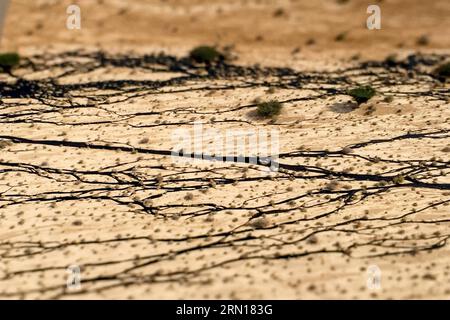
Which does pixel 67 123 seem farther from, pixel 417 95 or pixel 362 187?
pixel 417 95

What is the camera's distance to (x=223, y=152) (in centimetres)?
1561

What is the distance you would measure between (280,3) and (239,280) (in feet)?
46.0

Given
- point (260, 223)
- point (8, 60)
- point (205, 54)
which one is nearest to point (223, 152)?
point (260, 223)

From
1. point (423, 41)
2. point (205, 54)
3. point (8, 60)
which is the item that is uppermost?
point (423, 41)

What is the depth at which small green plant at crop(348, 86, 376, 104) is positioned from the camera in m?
17.0

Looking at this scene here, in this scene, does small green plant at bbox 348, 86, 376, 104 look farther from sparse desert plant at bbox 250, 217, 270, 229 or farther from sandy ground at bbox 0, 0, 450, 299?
sparse desert plant at bbox 250, 217, 270, 229

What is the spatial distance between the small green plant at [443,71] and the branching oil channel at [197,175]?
1.36 ft

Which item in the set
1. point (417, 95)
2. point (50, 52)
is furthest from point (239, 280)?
point (50, 52)

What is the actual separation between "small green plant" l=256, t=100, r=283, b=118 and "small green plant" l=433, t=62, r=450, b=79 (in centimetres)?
708

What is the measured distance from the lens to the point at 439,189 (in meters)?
14.1

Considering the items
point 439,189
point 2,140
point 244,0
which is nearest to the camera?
point 439,189

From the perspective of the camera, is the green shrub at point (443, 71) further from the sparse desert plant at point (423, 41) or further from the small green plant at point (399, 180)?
the small green plant at point (399, 180)

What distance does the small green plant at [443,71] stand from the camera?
1828 centimetres

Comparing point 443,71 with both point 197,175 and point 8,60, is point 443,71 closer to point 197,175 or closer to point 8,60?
point 197,175
